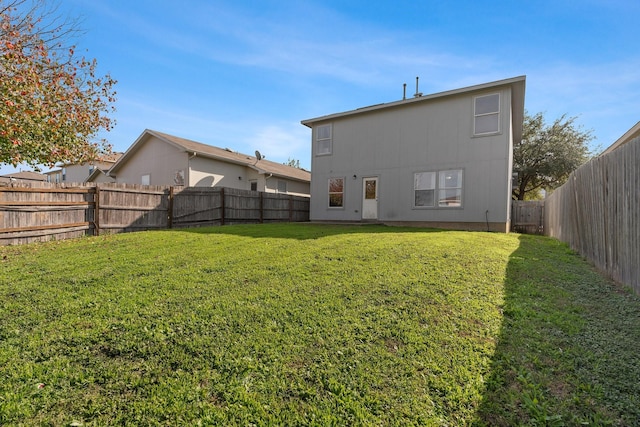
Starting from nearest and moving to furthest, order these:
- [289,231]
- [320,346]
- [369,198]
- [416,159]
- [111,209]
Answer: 1. [320,346]
2. [289,231]
3. [111,209]
4. [416,159]
5. [369,198]

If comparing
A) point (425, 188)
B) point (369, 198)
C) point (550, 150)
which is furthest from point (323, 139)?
point (550, 150)

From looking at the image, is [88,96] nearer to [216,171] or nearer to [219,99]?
[219,99]

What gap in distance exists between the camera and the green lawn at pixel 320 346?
6.64ft

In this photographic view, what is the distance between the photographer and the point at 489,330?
2.95m

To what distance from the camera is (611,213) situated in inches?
180

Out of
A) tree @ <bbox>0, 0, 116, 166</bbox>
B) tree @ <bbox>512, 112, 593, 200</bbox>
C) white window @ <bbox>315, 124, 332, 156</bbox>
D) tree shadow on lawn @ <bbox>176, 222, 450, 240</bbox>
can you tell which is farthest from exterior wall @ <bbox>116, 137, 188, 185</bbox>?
tree @ <bbox>512, 112, 593, 200</bbox>

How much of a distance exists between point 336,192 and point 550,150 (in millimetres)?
17909

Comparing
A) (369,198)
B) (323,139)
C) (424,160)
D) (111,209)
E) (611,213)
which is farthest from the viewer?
(323,139)

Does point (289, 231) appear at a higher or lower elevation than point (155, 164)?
lower

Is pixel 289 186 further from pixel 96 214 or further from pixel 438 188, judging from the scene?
pixel 96 214

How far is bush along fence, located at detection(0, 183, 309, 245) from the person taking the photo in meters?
7.77

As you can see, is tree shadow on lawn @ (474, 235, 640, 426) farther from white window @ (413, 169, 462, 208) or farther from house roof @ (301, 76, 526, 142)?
house roof @ (301, 76, 526, 142)

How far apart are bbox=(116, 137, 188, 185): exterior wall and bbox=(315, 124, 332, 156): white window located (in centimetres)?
733

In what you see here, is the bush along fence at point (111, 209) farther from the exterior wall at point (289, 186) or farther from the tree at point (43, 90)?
the exterior wall at point (289, 186)
